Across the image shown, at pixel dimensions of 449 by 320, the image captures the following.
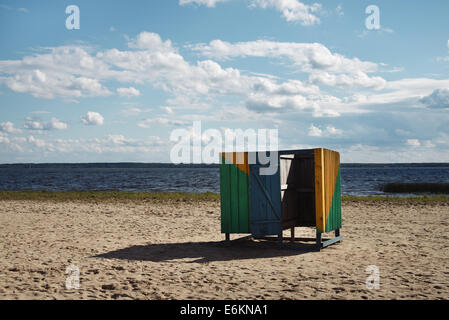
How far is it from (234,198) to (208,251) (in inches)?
56.5

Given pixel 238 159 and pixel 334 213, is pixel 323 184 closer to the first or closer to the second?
pixel 334 213

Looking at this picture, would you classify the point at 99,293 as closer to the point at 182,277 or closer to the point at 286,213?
the point at 182,277

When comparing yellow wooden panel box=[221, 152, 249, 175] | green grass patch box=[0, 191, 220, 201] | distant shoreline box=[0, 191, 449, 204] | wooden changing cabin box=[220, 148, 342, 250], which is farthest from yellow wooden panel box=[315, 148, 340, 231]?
green grass patch box=[0, 191, 220, 201]

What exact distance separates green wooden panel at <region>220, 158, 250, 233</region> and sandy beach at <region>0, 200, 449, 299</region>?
24.6 inches

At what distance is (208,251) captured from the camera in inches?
397

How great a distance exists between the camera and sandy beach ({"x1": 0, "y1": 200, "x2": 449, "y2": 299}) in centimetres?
655

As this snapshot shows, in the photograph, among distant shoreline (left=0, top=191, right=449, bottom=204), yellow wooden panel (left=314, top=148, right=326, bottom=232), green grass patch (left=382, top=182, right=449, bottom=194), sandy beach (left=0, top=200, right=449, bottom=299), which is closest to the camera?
sandy beach (left=0, top=200, right=449, bottom=299)

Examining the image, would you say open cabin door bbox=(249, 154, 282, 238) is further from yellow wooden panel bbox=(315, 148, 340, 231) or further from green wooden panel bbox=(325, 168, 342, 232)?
green wooden panel bbox=(325, 168, 342, 232)

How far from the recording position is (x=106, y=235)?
12453 millimetres

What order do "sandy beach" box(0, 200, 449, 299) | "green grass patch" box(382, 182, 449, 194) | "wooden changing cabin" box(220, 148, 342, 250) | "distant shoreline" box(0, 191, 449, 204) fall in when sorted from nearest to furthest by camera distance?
"sandy beach" box(0, 200, 449, 299) < "wooden changing cabin" box(220, 148, 342, 250) < "distant shoreline" box(0, 191, 449, 204) < "green grass patch" box(382, 182, 449, 194)

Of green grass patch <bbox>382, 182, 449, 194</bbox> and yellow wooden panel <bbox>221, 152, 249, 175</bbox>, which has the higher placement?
yellow wooden panel <bbox>221, 152, 249, 175</bbox>

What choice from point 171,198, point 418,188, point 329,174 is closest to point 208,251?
point 329,174
